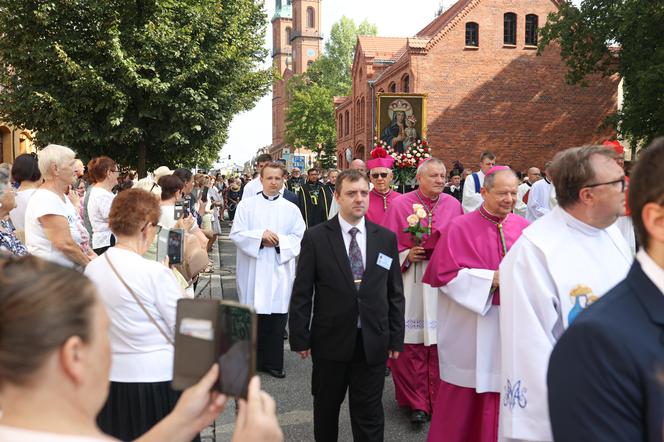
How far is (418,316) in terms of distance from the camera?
605 cm

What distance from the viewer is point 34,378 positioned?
1.33 m

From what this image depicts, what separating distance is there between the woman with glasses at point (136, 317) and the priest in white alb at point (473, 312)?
1.89 m

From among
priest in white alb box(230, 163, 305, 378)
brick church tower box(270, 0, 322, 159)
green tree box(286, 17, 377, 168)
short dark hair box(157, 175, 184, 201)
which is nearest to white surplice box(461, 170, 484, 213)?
priest in white alb box(230, 163, 305, 378)

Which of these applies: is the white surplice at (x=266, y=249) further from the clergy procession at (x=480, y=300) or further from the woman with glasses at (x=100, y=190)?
the woman with glasses at (x=100, y=190)

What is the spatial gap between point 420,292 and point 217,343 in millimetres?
4725

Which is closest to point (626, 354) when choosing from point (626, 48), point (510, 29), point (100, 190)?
point (100, 190)

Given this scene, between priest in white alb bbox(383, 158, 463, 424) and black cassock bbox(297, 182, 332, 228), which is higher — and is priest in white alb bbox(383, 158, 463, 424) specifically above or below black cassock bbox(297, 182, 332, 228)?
below

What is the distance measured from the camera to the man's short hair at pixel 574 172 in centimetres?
311

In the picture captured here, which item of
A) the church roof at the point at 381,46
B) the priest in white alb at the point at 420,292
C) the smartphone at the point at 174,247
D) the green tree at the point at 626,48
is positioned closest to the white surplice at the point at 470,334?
the priest in white alb at the point at 420,292

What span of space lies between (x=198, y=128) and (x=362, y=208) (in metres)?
12.4

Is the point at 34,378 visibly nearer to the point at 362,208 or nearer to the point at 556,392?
the point at 556,392

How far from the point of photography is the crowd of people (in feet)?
4.79

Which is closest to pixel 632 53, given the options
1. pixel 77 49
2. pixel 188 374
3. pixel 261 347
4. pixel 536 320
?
pixel 77 49

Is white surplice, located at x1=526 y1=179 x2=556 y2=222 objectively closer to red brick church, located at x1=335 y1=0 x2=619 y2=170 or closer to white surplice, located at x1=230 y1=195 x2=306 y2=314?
white surplice, located at x1=230 y1=195 x2=306 y2=314
